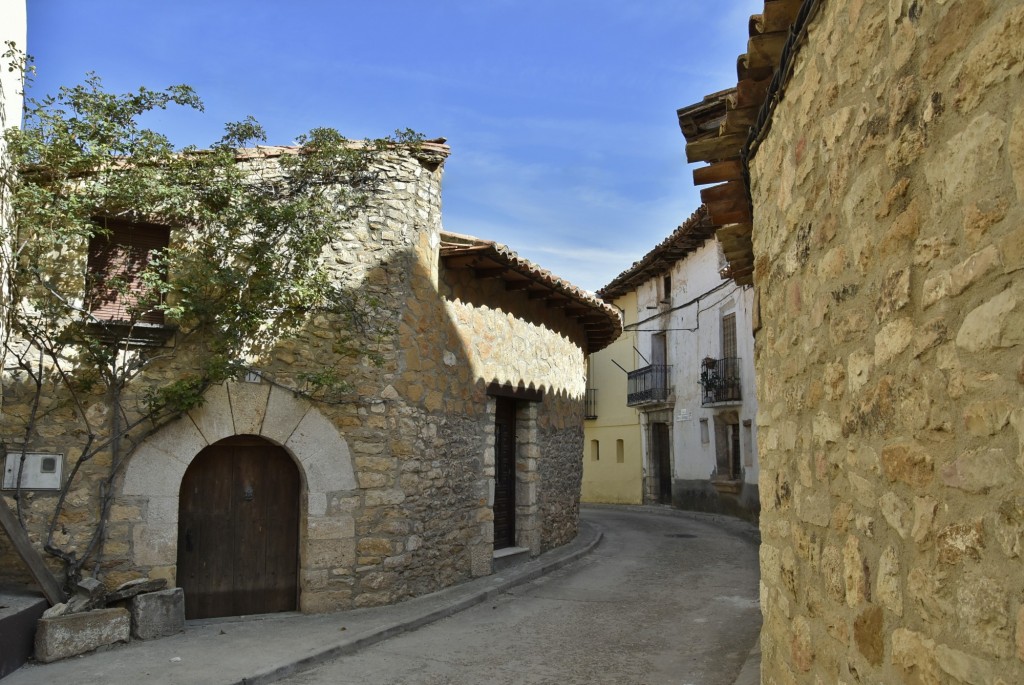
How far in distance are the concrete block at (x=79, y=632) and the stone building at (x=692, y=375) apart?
40.6ft

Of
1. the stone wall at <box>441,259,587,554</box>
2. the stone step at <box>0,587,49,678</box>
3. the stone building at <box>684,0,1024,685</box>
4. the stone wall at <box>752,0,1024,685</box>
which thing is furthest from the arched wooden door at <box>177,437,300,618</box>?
the stone wall at <box>752,0,1024,685</box>

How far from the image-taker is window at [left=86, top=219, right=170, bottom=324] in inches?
279

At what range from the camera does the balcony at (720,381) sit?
17.7 meters

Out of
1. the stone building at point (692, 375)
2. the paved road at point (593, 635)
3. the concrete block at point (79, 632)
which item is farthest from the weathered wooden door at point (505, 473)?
the stone building at point (692, 375)

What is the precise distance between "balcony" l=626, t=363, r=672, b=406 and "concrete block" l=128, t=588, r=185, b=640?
16.5 m

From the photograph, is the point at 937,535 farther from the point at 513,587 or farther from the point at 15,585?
the point at 513,587

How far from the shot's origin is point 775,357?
3.51 metres

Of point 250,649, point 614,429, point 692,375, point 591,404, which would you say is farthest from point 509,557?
point 591,404

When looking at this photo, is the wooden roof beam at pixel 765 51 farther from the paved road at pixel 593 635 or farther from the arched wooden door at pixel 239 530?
the arched wooden door at pixel 239 530

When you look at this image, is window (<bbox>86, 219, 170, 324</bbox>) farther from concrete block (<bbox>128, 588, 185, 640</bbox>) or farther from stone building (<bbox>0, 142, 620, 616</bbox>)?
concrete block (<bbox>128, 588, 185, 640</bbox>)

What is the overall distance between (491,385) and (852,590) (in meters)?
7.52

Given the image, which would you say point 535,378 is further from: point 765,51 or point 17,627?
point 765,51

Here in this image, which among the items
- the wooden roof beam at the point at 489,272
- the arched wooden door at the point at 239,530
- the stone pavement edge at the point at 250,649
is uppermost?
the wooden roof beam at the point at 489,272

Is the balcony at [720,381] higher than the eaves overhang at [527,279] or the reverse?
the reverse
